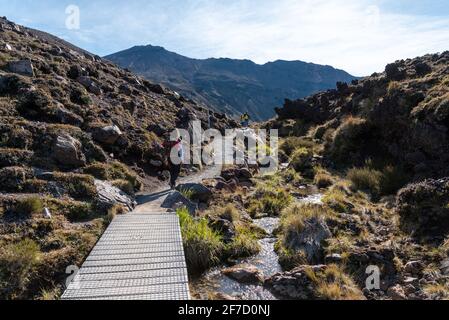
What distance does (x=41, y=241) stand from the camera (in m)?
10.6

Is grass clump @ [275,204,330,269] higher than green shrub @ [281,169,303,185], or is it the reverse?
green shrub @ [281,169,303,185]

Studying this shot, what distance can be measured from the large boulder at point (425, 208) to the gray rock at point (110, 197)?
9891mm

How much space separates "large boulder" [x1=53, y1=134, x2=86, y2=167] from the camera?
51.8ft

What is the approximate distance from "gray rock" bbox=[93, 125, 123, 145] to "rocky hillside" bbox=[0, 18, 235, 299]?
52mm

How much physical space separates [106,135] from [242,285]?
1273cm

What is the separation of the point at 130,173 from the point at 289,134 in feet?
84.4

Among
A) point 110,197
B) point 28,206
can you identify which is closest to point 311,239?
point 110,197

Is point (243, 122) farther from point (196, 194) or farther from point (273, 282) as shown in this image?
point (273, 282)

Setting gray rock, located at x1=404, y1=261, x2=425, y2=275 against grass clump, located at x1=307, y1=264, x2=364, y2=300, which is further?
gray rock, located at x1=404, y1=261, x2=425, y2=275

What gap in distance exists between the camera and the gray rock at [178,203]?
14.3 m

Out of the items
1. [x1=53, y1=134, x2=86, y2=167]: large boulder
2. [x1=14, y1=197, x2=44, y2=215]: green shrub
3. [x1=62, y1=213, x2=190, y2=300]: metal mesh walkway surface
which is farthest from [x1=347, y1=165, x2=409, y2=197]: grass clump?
[x1=14, y1=197, x2=44, y2=215]: green shrub

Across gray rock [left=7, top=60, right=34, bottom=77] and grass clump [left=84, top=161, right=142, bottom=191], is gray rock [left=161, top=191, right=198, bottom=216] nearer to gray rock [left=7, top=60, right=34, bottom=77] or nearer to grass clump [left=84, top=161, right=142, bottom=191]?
grass clump [left=84, top=161, right=142, bottom=191]

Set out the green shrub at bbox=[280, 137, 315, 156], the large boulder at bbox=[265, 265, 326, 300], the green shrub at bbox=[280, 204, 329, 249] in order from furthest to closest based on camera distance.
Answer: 1. the green shrub at bbox=[280, 137, 315, 156]
2. the green shrub at bbox=[280, 204, 329, 249]
3. the large boulder at bbox=[265, 265, 326, 300]

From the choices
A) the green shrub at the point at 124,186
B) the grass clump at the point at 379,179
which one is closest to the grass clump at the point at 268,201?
the grass clump at the point at 379,179
